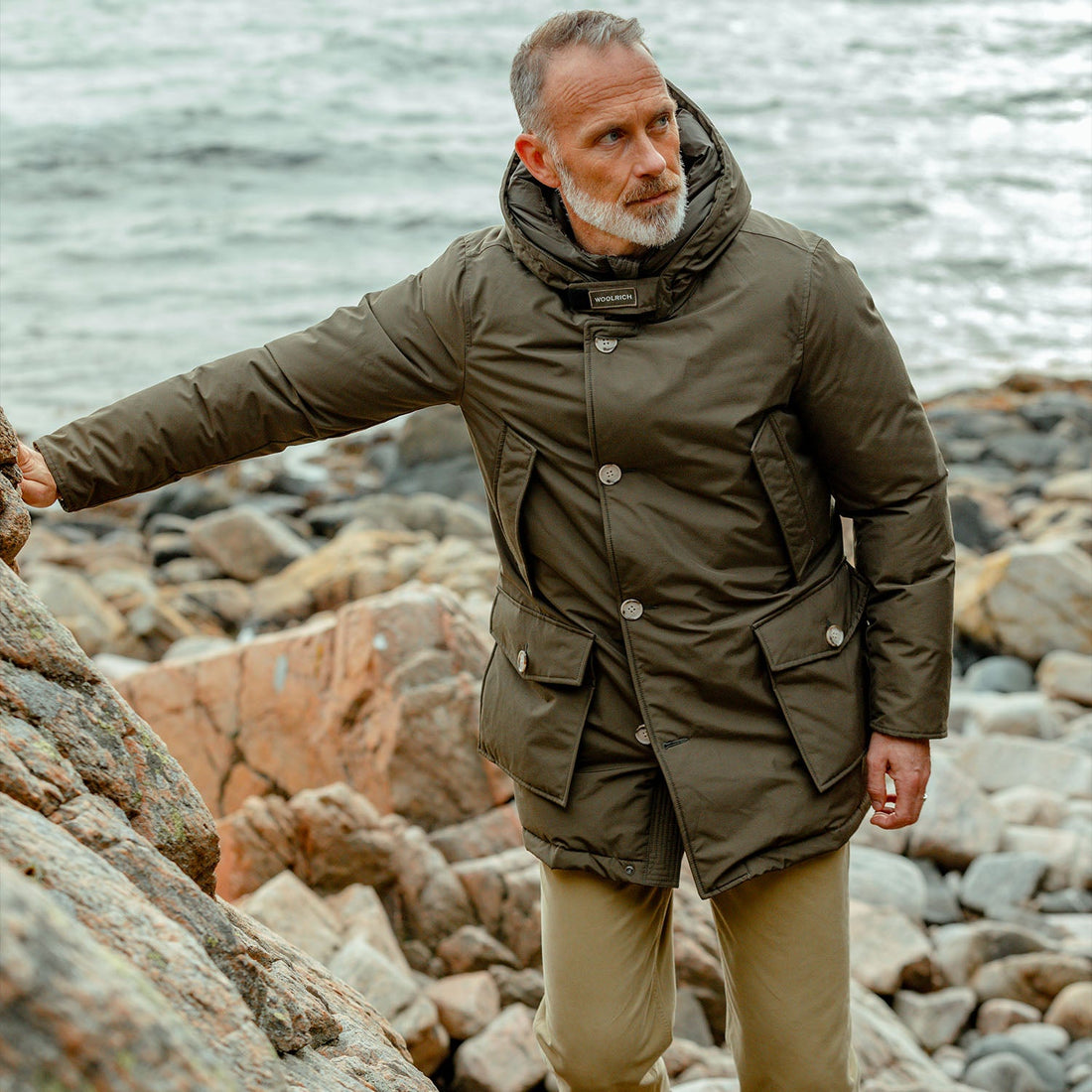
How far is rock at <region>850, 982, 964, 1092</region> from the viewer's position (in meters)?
4.59

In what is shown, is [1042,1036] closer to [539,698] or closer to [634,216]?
[539,698]

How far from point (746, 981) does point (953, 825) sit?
4.14 metres

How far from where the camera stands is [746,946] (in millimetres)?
3230

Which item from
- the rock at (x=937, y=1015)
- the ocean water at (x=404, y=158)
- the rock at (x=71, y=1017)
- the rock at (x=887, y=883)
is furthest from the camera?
the ocean water at (x=404, y=158)

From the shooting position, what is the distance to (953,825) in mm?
7043

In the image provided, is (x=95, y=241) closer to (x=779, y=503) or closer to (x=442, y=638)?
(x=442, y=638)

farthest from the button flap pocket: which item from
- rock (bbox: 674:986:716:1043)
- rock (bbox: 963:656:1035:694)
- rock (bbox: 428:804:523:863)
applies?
rock (bbox: 963:656:1035:694)

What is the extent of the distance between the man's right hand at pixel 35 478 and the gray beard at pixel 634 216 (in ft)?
4.16

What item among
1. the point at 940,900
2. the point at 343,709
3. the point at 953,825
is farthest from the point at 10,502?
the point at 953,825

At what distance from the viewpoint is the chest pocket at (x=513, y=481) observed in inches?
122

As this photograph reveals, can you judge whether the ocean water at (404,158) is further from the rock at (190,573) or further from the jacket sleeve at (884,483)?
the jacket sleeve at (884,483)

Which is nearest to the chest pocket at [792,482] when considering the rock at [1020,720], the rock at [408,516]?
the rock at [1020,720]

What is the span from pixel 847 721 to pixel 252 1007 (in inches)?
57.4

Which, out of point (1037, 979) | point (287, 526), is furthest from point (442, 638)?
point (287, 526)
